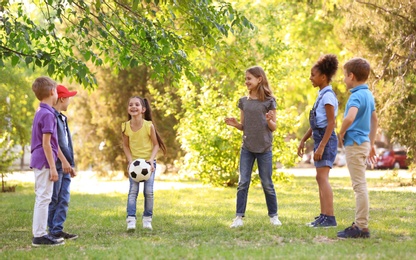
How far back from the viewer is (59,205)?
7699 millimetres

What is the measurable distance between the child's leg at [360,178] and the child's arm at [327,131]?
556mm

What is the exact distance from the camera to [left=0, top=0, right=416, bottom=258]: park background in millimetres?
9109

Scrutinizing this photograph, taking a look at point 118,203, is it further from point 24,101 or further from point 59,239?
point 24,101

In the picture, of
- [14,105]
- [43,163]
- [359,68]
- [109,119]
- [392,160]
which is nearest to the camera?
[43,163]

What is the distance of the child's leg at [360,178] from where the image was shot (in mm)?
6840

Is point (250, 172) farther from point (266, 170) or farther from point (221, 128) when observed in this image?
point (221, 128)

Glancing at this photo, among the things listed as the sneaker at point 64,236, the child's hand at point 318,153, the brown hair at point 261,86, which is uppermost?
the brown hair at point 261,86

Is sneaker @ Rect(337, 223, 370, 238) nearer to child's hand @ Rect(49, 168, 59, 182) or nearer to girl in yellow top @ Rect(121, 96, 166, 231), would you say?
girl in yellow top @ Rect(121, 96, 166, 231)

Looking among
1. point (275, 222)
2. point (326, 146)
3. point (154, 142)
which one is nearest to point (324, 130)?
point (326, 146)

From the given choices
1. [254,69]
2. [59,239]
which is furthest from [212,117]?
[59,239]

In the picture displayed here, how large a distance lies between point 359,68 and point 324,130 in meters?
0.98

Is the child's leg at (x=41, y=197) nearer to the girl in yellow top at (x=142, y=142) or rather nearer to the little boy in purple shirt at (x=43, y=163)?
the little boy in purple shirt at (x=43, y=163)

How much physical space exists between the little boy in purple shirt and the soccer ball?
1.11 metres

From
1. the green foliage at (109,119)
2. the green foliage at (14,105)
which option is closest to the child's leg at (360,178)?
the green foliage at (14,105)
